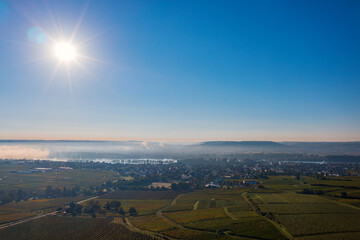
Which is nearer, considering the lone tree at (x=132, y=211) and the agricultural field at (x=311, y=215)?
the agricultural field at (x=311, y=215)

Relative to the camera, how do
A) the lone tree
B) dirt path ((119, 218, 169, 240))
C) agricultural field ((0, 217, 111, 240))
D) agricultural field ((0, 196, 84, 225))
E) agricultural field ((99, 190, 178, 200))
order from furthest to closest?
agricultural field ((99, 190, 178, 200))
the lone tree
agricultural field ((0, 196, 84, 225))
agricultural field ((0, 217, 111, 240))
dirt path ((119, 218, 169, 240))

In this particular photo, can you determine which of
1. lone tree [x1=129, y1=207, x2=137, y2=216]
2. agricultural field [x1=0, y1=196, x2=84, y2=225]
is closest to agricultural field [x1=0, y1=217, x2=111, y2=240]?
lone tree [x1=129, y1=207, x2=137, y2=216]

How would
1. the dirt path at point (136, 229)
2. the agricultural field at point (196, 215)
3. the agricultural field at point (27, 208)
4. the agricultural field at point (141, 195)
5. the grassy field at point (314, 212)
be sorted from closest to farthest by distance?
the grassy field at point (314, 212)
the dirt path at point (136, 229)
the agricultural field at point (196, 215)
the agricultural field at point (27, 208)
the agricultural field at point (141, 195)

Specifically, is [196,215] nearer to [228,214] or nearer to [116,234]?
[228,214]

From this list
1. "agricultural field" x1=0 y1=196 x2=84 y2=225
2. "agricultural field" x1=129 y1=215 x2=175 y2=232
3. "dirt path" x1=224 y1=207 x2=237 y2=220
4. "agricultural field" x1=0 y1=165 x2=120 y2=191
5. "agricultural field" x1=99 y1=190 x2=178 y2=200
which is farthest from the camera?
"agricultural field" x1=0 y1=165 x2=120 y2=191

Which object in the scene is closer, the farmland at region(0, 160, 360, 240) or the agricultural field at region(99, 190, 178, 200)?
the farmland at region(0, 160, 360, 240)

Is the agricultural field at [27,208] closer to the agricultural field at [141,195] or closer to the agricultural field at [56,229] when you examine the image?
the agricultural field at [56,229]

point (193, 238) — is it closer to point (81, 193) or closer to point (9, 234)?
point (9, 234)

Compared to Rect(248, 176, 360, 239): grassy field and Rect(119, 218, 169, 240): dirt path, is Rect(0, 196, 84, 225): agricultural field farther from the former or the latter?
Rect(248, 176, 360, 239): grassy field

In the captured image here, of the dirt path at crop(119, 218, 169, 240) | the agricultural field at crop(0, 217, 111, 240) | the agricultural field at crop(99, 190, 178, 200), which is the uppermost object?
the agricultural field at crop(0, 217, 111, 240)

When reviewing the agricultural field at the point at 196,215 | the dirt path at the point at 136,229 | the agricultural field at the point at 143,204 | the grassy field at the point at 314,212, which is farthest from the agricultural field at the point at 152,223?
the grassy field at the point at 314,212

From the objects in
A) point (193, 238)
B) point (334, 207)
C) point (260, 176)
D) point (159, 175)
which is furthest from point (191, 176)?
point (193, 238)
